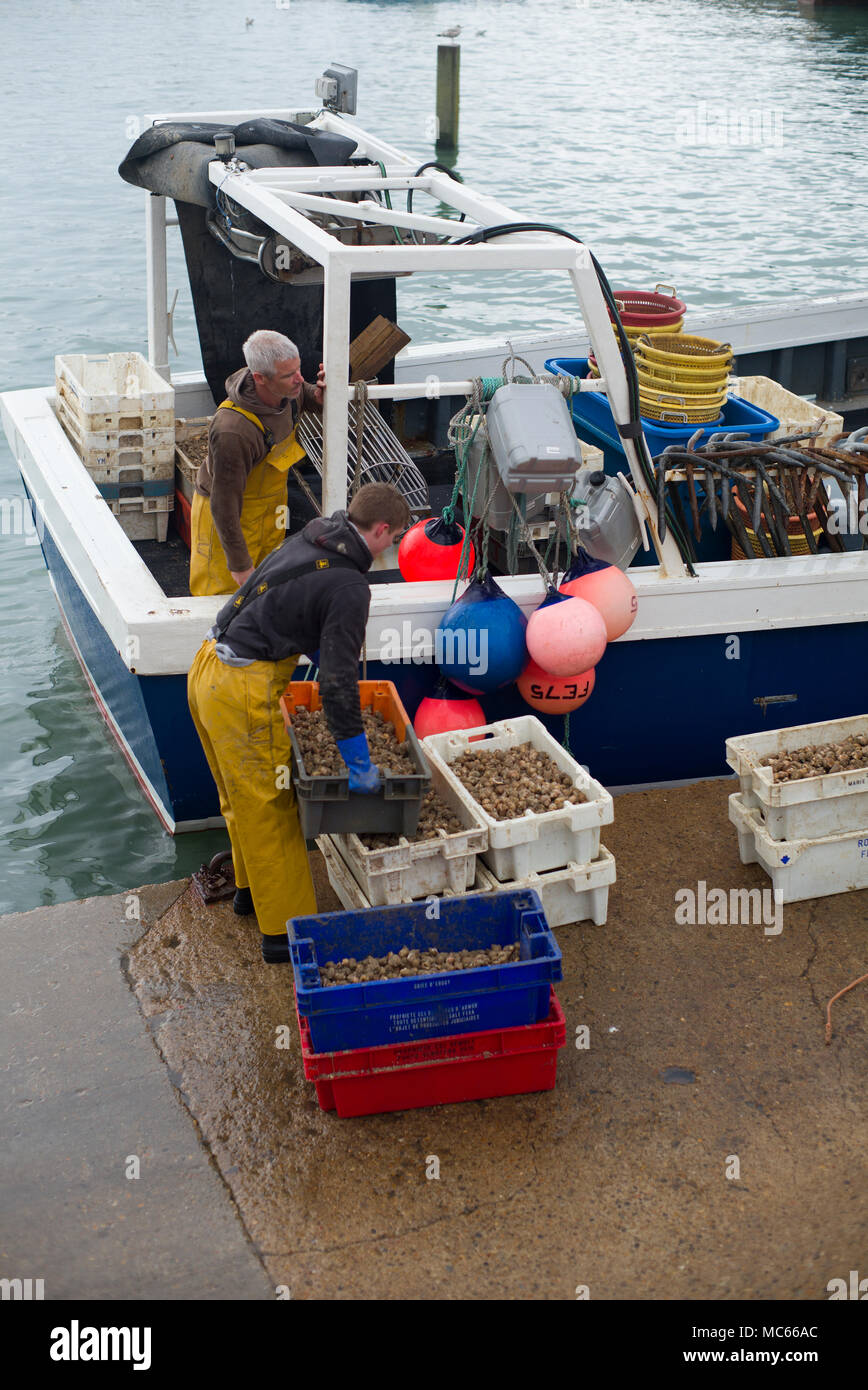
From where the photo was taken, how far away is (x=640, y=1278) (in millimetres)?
3287

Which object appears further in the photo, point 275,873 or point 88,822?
point 88,822

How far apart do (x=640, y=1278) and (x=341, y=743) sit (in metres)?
1.68

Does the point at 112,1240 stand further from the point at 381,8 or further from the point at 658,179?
the point at 381,8

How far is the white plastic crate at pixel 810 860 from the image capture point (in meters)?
4.53

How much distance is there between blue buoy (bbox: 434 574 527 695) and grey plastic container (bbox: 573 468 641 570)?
0.55m

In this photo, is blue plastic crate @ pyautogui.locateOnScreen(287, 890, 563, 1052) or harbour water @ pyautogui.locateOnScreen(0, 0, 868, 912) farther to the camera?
harbour water @ pyautogui.locateOnScreen(0, 0, 868, 912)

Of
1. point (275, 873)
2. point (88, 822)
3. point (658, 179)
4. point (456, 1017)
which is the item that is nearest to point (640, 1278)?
point (456, 1017)

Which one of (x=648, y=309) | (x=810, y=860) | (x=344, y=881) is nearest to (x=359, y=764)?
(x=344, y=881)

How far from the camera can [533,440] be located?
4582 mm

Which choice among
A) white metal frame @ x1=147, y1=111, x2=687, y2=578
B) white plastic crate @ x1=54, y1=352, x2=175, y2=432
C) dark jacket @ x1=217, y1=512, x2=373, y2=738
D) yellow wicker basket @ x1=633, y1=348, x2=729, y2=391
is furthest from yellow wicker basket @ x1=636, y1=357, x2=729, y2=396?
dark jacket @ x1=217, y1=512, x2=373, y2=738

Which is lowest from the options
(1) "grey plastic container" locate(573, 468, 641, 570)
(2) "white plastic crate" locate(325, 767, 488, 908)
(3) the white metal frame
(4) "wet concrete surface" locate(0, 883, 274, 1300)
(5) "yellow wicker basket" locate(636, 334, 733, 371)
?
(4) "wet concrete surface" locate(0, 883, 274, 1300)

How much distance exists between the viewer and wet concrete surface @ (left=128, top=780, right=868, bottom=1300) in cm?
333

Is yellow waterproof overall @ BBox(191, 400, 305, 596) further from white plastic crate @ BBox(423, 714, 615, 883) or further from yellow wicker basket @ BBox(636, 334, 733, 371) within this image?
yellow wicker basket @ BBox(636, 334, 733, 371)

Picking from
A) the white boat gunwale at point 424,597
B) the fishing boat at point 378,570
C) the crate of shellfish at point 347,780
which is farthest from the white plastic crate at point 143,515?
the crate of shellfish at point 347,780
